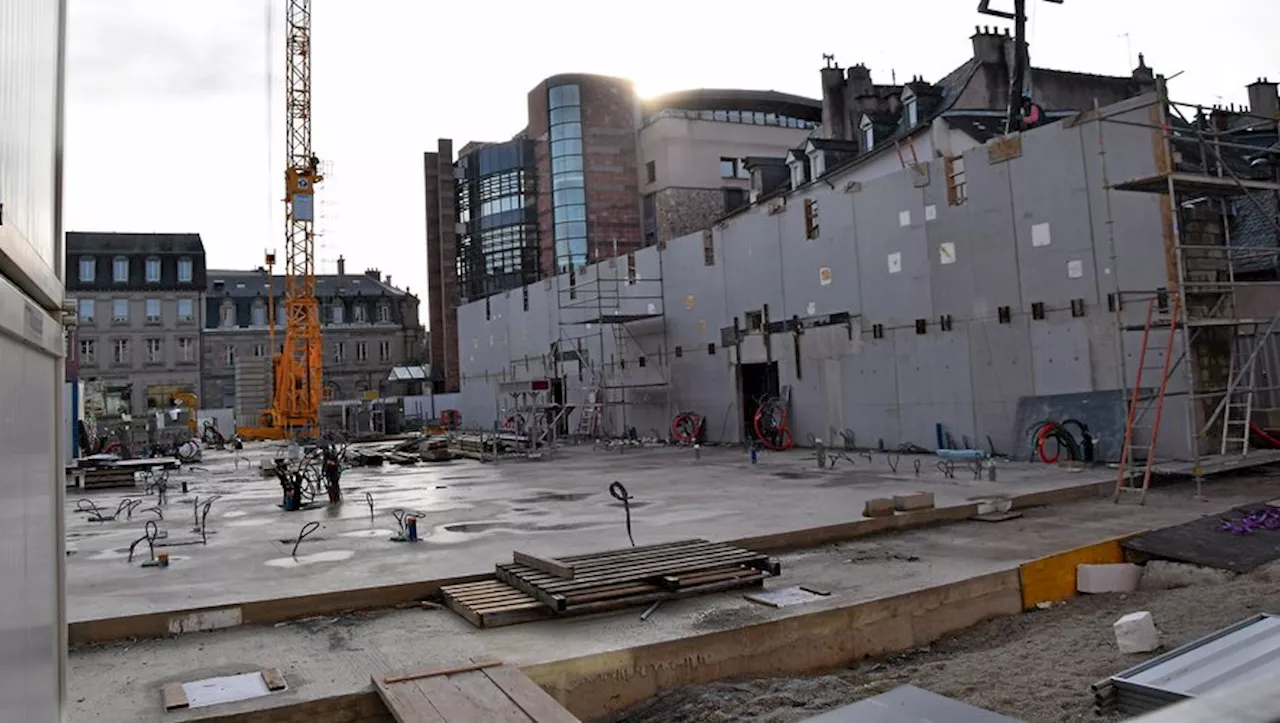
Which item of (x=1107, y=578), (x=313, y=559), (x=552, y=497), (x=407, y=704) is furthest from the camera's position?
(x=552, y=497)

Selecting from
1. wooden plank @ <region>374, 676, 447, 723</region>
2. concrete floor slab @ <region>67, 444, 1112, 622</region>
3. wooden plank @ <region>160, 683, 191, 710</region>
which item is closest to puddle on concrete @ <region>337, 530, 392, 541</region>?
concrete floor slab @ <region>67, 444, 1112, 622</region>

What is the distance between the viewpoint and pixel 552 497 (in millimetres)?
14906

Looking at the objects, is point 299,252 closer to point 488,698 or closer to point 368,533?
point 368,533

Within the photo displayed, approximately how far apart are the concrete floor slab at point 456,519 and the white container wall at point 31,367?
4351 millimetres

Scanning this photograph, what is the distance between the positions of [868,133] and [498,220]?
3090 centimetres

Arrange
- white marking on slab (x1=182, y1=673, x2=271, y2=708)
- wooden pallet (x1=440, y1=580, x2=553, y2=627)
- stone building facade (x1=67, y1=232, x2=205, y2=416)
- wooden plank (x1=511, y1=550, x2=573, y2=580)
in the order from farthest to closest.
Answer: stone building facade (x1=67, y1=232, x2=205, y2=416)
wooden plank (x1=511, y1=550, x2=573, y2=580)
wooden pallet (x1=440, y1=580, x2=553, y2=627)
white marking on slab (x1=182, y1=673, x2=271, y2=708)

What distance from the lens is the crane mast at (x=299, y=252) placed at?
127ft

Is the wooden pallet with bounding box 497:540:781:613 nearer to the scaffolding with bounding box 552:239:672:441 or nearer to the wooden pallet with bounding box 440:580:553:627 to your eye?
the wooden pallet with bounding box 440:580:553:627

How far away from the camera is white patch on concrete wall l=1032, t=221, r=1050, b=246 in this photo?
17.1m

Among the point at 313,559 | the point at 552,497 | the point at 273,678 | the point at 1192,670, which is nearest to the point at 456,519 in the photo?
the point at 552,497

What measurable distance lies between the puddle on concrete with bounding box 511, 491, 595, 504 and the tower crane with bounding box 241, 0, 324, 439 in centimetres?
2710

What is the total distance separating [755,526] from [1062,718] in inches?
215

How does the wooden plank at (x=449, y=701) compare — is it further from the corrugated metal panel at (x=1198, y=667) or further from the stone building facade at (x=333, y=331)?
the stone building facade at (x=333, y=331)

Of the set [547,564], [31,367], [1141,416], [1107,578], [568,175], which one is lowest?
[1107,578]
